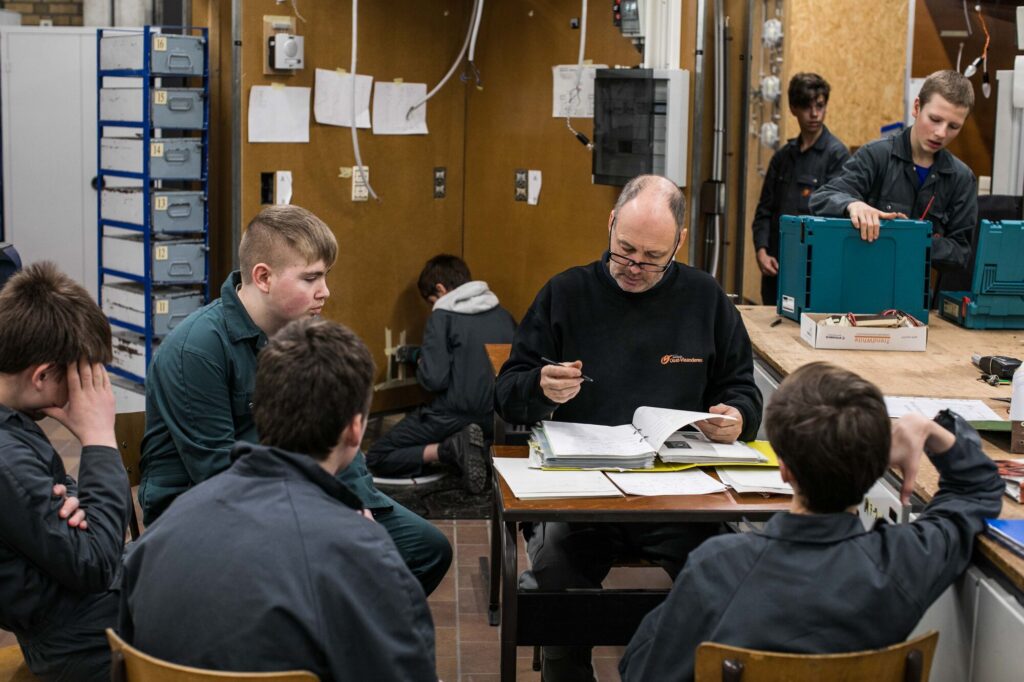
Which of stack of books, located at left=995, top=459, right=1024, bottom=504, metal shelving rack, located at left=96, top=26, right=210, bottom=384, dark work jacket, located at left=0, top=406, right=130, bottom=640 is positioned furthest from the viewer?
metal shelving rack, located at left=96, top=26, right=210, bottom=384

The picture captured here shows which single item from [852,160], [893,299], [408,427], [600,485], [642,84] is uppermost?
[642,84]

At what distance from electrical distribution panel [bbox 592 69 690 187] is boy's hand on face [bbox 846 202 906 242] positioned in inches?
55.7

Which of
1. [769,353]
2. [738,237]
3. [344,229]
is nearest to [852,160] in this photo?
[769,353]

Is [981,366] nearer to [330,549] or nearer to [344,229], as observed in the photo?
[330,549]

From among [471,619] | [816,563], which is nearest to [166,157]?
[471,619]

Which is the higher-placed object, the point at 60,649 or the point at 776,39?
the point at 776,39

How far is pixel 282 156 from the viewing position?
5691 millimetres

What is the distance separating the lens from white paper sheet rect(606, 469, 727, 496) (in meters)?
2.61

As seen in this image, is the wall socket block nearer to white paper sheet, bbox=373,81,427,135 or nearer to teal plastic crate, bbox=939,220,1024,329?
white paper sheet, bbox=373,81,427,135

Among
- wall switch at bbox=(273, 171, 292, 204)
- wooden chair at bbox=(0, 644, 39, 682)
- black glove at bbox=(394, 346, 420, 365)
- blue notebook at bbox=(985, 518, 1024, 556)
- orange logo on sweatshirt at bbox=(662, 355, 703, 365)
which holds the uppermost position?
wall switch at bbox=(273, 171, 292, 204)

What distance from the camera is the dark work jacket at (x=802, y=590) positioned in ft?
5.86

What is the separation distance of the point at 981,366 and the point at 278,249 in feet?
6.55

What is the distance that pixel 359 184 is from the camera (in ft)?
19.9

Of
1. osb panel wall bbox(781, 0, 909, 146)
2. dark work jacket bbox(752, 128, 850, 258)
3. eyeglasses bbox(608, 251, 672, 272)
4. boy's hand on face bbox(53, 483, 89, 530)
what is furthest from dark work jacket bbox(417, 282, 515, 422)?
boy's hand on face bbox(53, 483, 89, 530)
